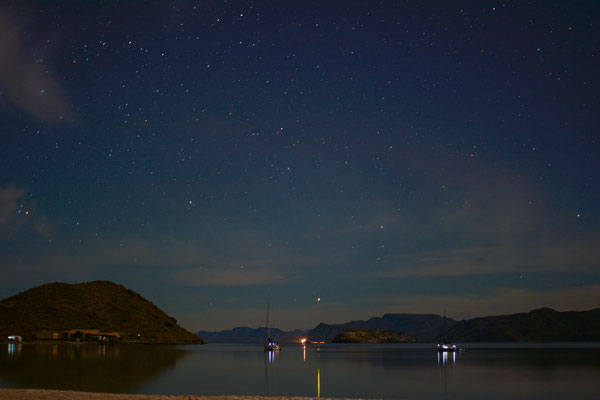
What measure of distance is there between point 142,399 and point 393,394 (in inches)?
806

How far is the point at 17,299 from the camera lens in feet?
619

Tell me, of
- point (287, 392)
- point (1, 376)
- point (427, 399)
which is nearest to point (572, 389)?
point (427, 399)

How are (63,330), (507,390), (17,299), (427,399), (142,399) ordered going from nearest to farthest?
(142,399) < (427,399) < (507,390) < (63,330) < (17,299)

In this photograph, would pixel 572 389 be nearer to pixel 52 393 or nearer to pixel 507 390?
pixel 507 390

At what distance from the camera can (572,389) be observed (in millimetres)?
44875

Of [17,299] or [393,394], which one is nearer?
[393,394]

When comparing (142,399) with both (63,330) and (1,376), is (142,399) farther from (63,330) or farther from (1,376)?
(63,330)

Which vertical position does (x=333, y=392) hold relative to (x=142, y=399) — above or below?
below

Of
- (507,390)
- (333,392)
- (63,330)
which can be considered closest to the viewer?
(333,392)

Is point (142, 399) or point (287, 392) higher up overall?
point (142, 399)

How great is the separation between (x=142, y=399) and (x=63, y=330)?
15438 centimetres

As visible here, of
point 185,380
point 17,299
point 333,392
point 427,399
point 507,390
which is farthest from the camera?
point 17,299

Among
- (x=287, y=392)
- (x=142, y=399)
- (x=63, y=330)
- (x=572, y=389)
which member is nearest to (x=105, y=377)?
(x=287, y=392)

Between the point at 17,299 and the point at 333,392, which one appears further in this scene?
the point at 17,299
